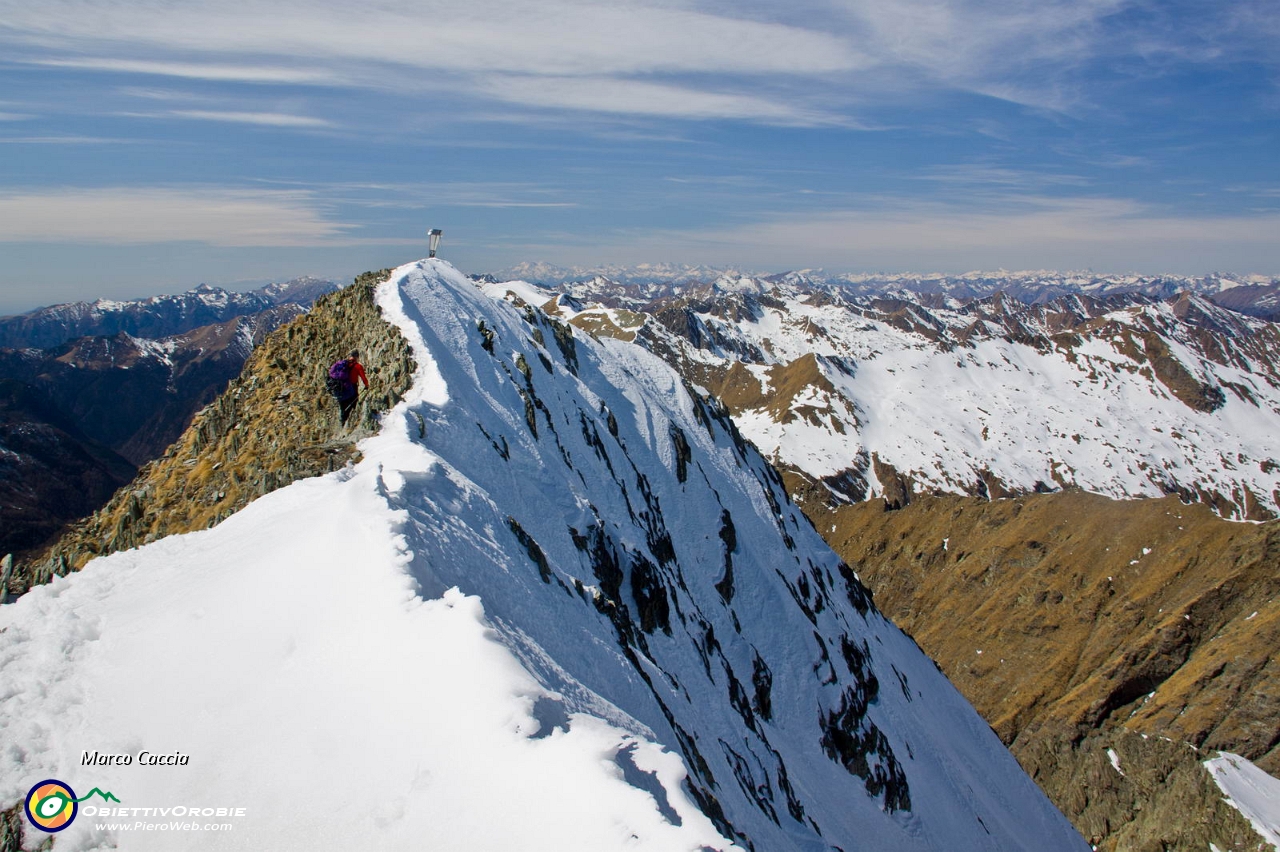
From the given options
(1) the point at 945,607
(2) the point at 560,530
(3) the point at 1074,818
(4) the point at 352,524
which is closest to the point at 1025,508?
(1) the point at 945,607

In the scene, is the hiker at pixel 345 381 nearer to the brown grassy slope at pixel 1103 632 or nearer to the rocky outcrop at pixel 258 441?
the rocky outcrop at pixel 258 441

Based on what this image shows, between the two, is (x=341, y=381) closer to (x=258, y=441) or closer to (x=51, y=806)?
(x=258, y=441)

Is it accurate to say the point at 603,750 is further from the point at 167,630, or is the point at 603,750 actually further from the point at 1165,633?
the point at 1165,633

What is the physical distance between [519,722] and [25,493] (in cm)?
26478

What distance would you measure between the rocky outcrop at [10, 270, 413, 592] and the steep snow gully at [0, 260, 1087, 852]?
175cm

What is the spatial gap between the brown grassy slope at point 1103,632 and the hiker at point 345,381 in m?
104

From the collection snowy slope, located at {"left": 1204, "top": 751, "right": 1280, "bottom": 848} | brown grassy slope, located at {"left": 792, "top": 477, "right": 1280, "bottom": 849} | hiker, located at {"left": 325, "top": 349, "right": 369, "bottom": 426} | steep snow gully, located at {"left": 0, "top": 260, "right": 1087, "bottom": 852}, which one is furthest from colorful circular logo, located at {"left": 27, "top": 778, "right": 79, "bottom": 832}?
brown grassy slope, located at {"left": 792, "top": 477, "right": 1280, "bottom": 849}

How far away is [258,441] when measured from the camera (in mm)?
24797

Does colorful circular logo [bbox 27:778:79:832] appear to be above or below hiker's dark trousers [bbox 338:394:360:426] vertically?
above

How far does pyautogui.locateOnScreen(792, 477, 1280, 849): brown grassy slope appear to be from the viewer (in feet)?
278

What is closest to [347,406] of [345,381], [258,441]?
[345,381]

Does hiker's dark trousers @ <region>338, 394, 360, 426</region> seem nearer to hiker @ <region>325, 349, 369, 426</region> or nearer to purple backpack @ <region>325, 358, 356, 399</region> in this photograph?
hiker @ <region>325, 349, 369, 426</region>

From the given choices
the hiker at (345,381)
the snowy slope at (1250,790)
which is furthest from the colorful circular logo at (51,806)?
the snowy slope at (1250,790)

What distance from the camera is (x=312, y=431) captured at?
80.8 feet
